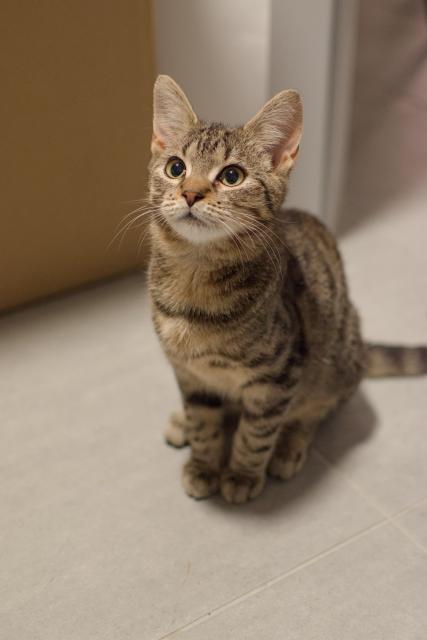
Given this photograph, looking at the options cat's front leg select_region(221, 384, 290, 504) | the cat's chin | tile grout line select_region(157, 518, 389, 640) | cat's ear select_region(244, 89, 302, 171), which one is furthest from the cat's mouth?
tile grout line select_region(157, 518, 389, 640)

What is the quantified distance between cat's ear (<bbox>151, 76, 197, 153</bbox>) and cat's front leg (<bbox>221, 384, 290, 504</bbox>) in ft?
1.74

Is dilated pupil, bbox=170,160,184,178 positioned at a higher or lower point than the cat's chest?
higher

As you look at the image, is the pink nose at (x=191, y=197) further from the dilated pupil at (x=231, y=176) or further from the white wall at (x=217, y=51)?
the white wall at (x=217, y=51)

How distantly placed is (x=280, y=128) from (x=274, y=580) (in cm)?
89

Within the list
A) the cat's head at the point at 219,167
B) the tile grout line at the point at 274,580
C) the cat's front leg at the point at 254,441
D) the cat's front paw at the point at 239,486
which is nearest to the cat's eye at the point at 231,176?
the cat's head at the point at 219,167

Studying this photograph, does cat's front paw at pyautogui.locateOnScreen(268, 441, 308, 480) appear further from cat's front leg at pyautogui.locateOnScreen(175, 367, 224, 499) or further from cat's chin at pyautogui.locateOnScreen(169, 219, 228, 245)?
cat's chin at pyautogui.locateOnScreen(169, 219, 228, 245)

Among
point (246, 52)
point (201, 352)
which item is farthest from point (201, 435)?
point (246, 52)

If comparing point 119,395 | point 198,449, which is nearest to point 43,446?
point 119,395

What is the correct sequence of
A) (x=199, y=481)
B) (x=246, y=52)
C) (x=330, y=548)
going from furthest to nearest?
(x=246, y=52)
(x=199, y=481)
(x=330, y=548)

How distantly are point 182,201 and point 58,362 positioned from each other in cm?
89

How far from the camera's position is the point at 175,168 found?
1314 mm

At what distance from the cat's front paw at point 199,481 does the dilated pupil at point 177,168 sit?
0.67m

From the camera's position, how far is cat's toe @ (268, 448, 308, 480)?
5.33ft

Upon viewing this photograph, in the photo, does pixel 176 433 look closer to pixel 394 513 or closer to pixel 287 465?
pixel 287 465
